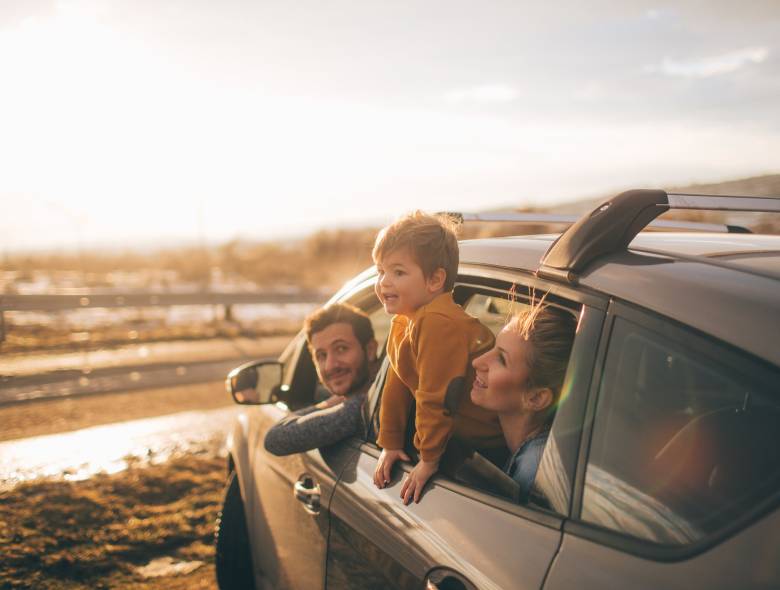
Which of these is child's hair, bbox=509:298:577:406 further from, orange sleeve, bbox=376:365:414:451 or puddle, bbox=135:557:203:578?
puddle, bbox=135:557:203:578

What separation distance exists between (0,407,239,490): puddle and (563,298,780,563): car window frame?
533 cm

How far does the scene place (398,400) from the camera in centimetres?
228

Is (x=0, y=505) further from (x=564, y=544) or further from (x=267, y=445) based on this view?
(x=564, y=544)

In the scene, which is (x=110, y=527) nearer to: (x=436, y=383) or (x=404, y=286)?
(x=404, y=286)

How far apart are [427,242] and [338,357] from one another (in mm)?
826

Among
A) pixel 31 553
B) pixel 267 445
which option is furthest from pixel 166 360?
pixel 267 445

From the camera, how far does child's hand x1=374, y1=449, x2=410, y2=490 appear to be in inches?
85.1

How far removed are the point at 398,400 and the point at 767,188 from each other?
5.72 feet

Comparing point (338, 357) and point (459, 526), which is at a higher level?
point (338, 357)

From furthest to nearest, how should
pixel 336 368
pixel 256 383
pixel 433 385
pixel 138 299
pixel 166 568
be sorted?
pixel 138 299, pixel 166 568, pixel 256 383, pixel 336 368, pixel 433 385

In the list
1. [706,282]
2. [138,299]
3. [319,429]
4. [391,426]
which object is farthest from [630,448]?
[138,299]

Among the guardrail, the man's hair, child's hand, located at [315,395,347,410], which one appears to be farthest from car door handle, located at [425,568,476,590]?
the guardrail

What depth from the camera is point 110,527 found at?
4609mm

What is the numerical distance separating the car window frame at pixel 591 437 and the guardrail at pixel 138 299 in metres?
12.1
